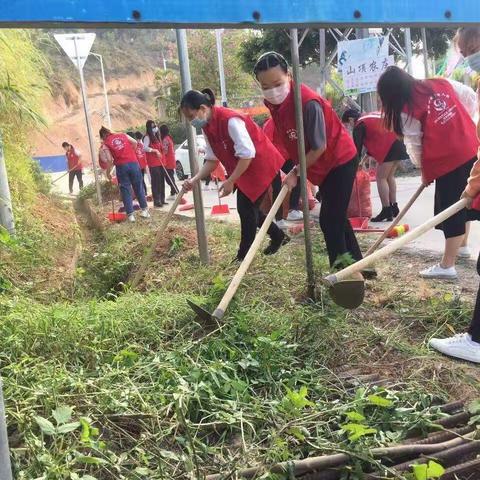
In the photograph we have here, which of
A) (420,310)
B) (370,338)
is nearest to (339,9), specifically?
(370,338)

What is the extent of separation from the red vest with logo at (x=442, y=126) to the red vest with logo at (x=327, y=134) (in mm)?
491

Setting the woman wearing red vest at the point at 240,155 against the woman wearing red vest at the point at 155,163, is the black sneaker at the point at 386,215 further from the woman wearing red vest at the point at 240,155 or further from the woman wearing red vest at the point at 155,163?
the woman wearing red vest at the point at 155,163

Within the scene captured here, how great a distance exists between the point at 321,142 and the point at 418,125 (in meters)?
0.82

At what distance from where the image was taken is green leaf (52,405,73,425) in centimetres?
192

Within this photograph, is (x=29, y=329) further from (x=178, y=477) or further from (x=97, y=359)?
(x=178, y=477)

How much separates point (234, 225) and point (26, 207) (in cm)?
261

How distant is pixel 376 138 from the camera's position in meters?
6.50

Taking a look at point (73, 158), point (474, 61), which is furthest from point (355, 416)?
point (73, 158)

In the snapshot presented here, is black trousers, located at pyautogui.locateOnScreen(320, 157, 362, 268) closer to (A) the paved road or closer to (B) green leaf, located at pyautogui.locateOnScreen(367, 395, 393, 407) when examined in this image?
(B) green leaf, located at pyautogui.locateOnScreen(367, 395, 393, 407)

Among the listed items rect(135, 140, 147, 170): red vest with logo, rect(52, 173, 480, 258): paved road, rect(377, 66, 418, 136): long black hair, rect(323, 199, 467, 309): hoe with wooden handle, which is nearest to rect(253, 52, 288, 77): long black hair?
rect(377, 66, 418, 136): long black hair

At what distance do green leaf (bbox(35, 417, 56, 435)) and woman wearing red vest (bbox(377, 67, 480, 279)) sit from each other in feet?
9.09

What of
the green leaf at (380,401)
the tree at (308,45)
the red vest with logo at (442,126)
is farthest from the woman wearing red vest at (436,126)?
the tree at (308,45)

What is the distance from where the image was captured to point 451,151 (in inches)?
142

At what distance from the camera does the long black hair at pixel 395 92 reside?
3.52m
